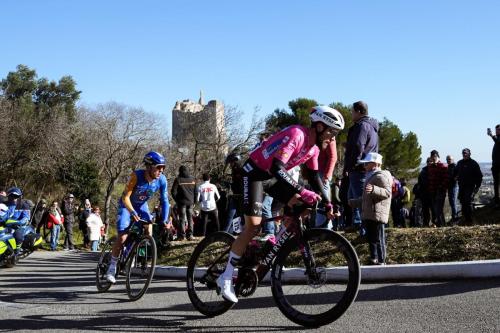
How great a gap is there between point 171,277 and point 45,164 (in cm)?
3300

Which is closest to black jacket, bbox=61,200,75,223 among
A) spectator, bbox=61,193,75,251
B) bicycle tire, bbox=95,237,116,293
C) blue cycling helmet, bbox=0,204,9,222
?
spectator, bbox=61,193,75,251

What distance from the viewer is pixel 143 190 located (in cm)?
795

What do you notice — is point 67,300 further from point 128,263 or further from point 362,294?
point 362,294

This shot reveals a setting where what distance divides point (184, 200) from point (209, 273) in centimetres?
838

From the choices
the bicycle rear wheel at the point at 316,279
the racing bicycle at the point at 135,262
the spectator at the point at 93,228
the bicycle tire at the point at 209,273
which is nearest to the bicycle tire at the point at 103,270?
the racing bicycle at the point at 135,262

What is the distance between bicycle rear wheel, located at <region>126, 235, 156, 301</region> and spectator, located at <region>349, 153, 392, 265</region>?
3019mm

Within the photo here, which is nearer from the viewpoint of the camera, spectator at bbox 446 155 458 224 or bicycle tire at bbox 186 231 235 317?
bicycle tire at bbox 186 231 235 317

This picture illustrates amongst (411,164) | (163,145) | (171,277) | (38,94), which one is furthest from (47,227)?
(411,164)

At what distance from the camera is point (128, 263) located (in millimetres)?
7668

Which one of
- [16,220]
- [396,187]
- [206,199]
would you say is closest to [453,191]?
[396,187]

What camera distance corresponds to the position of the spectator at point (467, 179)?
41.6 feet

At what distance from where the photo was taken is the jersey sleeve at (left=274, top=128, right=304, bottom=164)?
17.3 ft

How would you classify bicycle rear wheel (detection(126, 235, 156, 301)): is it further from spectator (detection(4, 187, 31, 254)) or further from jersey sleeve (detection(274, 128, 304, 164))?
spectator (detection(4, 187, 31, 254))

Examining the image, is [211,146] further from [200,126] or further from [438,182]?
[438,182]
